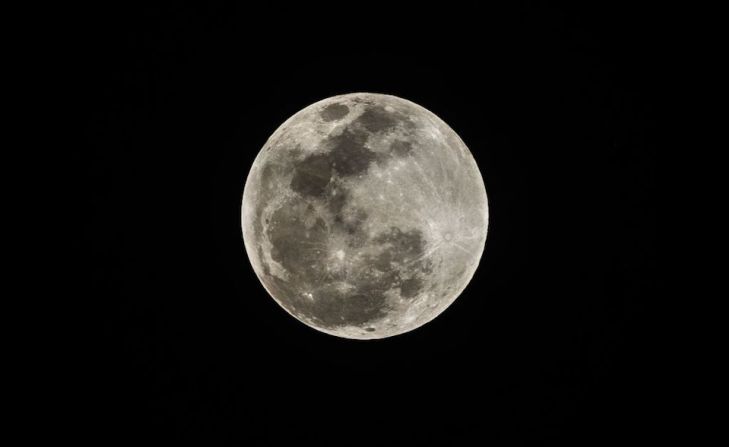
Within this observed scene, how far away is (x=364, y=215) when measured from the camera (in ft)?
12.7

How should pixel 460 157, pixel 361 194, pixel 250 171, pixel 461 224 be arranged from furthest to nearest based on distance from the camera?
pixel 250 171
pixel 460 157
pixel 461 224
pixel 361 194

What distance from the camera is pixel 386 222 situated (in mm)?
3898

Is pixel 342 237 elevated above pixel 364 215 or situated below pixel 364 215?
below

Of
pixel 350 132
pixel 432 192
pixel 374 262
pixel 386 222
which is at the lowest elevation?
pixel 374 262

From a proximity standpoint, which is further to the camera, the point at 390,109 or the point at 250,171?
the point at 250,171

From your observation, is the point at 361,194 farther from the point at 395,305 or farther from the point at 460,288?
the point at 460,288

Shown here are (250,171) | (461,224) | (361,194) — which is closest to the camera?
(361,194)

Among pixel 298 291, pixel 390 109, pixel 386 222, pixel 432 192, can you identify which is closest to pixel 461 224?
pixel 432 192

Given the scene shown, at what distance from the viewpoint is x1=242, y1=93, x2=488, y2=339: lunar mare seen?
3918 millimetres

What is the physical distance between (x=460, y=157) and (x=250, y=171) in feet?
6.49

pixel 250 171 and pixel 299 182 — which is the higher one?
pixel 250 171

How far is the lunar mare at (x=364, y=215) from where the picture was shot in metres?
3.92

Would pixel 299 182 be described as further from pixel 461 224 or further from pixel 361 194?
pixel 461 224

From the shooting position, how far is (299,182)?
4.05m
